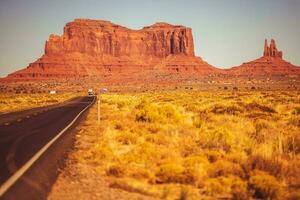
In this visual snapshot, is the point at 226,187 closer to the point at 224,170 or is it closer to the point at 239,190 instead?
the point at 239,190

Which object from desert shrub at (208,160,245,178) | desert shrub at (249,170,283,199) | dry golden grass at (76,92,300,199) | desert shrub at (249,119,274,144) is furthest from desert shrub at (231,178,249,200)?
desert shrub at (249,119,274,144)

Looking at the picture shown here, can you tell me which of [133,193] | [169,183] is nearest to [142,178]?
[169,183]

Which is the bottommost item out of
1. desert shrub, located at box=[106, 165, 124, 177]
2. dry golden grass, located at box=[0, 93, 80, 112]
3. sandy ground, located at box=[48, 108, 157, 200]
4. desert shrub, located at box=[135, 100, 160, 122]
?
dry golden grass, located at box=[0, 93, 80, 112]

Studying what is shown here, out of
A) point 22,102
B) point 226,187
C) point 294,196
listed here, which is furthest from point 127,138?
point 22,102

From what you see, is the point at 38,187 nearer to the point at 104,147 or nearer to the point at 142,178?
the point at 142,178

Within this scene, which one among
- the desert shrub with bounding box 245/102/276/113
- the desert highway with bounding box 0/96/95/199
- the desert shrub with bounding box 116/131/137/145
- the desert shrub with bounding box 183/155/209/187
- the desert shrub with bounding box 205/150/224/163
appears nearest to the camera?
the desert highway with bounding box 0/96/95/199

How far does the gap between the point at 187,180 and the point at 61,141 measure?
722cm

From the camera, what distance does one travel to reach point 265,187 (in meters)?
7.33

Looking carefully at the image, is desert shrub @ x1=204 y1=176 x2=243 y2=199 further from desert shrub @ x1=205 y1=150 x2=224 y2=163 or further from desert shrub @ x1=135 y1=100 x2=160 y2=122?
desert shrub @ x1=135 y1=100 x2=160 y2=122

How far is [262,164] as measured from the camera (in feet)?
28.9

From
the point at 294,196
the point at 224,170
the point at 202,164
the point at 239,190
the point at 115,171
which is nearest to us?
the point at 294,196

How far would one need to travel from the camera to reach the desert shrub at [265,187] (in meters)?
7.20

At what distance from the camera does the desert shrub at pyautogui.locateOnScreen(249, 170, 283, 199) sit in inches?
284

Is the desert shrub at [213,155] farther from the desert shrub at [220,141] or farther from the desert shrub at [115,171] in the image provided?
the desert shrub at [115,171]
